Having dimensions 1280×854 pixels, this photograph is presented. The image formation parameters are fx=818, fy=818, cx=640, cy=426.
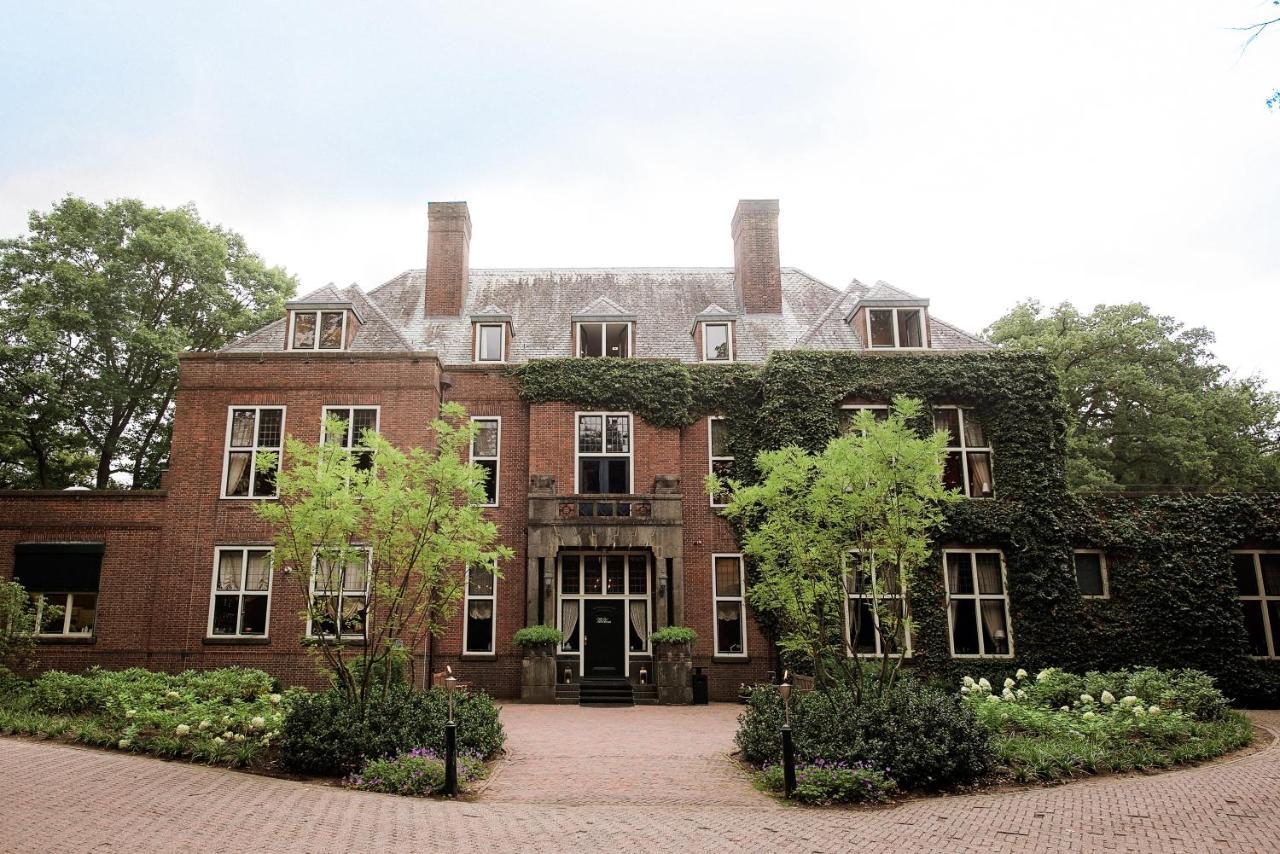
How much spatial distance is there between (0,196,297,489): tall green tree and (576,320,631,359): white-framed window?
12.0m

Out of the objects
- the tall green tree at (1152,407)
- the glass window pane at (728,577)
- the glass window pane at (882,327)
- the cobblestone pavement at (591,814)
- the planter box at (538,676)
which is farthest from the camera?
the tall green tree at (1152,407)

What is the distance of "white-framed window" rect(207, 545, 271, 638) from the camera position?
20.8 m

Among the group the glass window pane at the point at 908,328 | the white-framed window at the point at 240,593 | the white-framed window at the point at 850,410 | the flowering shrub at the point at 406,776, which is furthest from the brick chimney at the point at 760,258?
the flowering shrub at the point at 406,776

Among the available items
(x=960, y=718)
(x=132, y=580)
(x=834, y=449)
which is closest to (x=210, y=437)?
(x=132, y=580)

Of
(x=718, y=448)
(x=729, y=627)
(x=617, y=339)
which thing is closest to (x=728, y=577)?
(x=729, y=627)

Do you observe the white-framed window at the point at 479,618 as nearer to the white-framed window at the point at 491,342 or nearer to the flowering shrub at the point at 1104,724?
the white-framed window at the point at 491,342

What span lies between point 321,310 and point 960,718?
777 inches

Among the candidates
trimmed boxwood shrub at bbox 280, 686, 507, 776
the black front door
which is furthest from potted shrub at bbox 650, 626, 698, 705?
trimmed boxwood shrub at bbox 280, 686, 507, 776

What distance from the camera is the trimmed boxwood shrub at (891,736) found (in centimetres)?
1053

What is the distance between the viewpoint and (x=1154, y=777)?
11.2 m

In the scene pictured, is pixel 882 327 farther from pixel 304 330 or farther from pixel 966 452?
pixel 304 330

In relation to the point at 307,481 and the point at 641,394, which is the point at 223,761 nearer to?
the point at 307,481

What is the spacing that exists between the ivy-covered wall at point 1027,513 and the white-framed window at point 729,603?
2.60 metres

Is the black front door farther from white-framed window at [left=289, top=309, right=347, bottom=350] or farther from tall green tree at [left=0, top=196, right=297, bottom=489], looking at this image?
tall green tree at [left=0, top=196, right=297, bottom=489]
